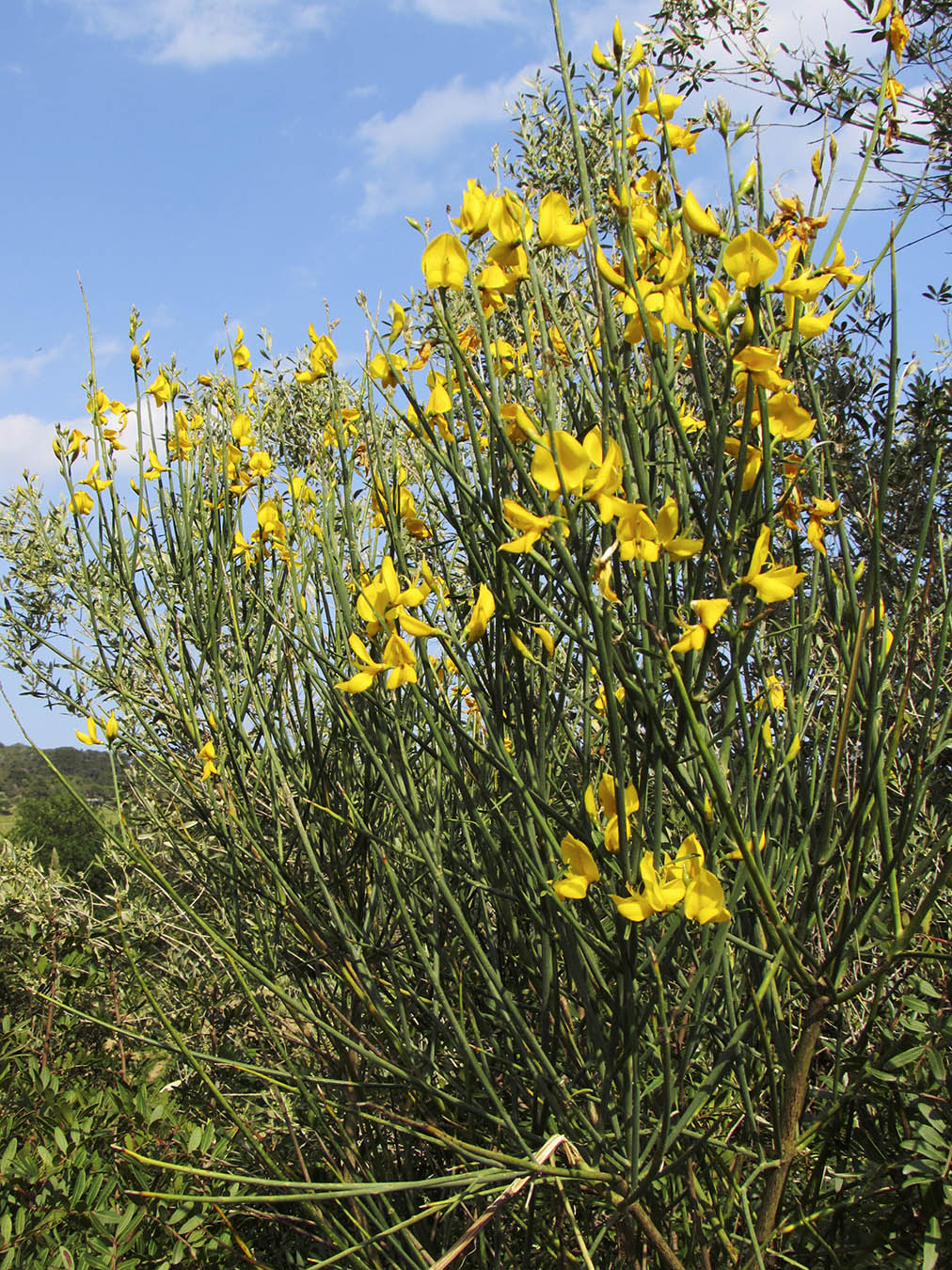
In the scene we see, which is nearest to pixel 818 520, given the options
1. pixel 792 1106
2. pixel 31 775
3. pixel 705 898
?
pixel 705 898

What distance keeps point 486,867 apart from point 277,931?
0.59 metres

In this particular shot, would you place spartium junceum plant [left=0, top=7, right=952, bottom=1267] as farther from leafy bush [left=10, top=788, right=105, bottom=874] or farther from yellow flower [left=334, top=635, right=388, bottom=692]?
leafy bush [left=10, top=788, right=105, bottom=874]

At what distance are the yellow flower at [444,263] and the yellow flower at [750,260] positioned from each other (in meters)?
0.36

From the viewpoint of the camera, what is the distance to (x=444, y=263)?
3.99 feet

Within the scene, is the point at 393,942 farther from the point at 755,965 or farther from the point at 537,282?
the point at 537,282

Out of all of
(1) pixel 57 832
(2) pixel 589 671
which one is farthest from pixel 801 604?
(1) pixel 57 832

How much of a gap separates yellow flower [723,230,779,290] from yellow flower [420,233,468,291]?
36cm

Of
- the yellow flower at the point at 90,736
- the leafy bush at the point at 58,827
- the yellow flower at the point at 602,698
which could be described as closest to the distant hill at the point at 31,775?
the leafy bush at the point at 58,827

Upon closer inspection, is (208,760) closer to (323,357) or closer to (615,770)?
(323,357)

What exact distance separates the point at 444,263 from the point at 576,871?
811 millimetres

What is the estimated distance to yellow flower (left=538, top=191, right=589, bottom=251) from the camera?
47.1 inches

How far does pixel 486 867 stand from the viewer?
150 cm

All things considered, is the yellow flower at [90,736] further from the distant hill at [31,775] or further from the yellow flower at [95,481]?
the distant hill at [31,775]

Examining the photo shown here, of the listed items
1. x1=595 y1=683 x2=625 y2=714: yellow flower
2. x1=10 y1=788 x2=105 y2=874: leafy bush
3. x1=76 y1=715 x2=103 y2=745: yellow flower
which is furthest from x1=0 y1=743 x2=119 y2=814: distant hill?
x1=595 y1=683 x2=625 y2=714: yellow flower
